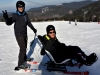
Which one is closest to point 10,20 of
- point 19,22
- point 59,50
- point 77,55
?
point 19,22

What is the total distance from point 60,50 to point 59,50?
0.09 ft

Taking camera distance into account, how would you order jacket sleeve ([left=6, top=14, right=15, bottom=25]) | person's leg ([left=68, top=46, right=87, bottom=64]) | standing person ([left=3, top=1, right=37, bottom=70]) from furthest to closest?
1. standing person ([left=3, top=1, right=37, bottom=70])
2. jacket sleeve ([left=6, top=14, right=15, bottom=25])
3. person's leg ([left=68, top=46, right=87, bottom=64])

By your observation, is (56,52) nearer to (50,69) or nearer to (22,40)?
(50,69)

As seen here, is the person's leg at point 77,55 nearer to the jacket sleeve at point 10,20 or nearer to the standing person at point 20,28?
the standing person at point 20,28

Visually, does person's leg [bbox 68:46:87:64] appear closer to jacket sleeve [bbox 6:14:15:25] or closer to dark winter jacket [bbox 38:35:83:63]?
dark winter jacket [bbox 38:35:83:63]

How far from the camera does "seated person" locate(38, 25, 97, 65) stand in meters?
5.16

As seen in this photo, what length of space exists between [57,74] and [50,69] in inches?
10.2

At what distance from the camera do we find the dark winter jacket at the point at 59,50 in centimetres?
526

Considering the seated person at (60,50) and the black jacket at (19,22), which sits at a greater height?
the black jacket at (19,22)

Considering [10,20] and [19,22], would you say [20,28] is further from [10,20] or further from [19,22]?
[10,20]

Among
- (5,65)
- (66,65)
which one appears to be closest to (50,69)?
(66,65)

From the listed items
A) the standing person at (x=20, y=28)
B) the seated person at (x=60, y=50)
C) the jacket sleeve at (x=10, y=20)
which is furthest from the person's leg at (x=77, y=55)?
the jacket sleeve at (x=10, y=20)

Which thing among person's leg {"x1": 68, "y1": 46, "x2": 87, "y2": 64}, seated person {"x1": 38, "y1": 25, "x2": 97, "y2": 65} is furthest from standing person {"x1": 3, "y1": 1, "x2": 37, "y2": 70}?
person's leg {"x1": 68, "y1": 46, "x2": 87, "y2": 64}

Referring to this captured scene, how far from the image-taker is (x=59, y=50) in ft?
17.9
